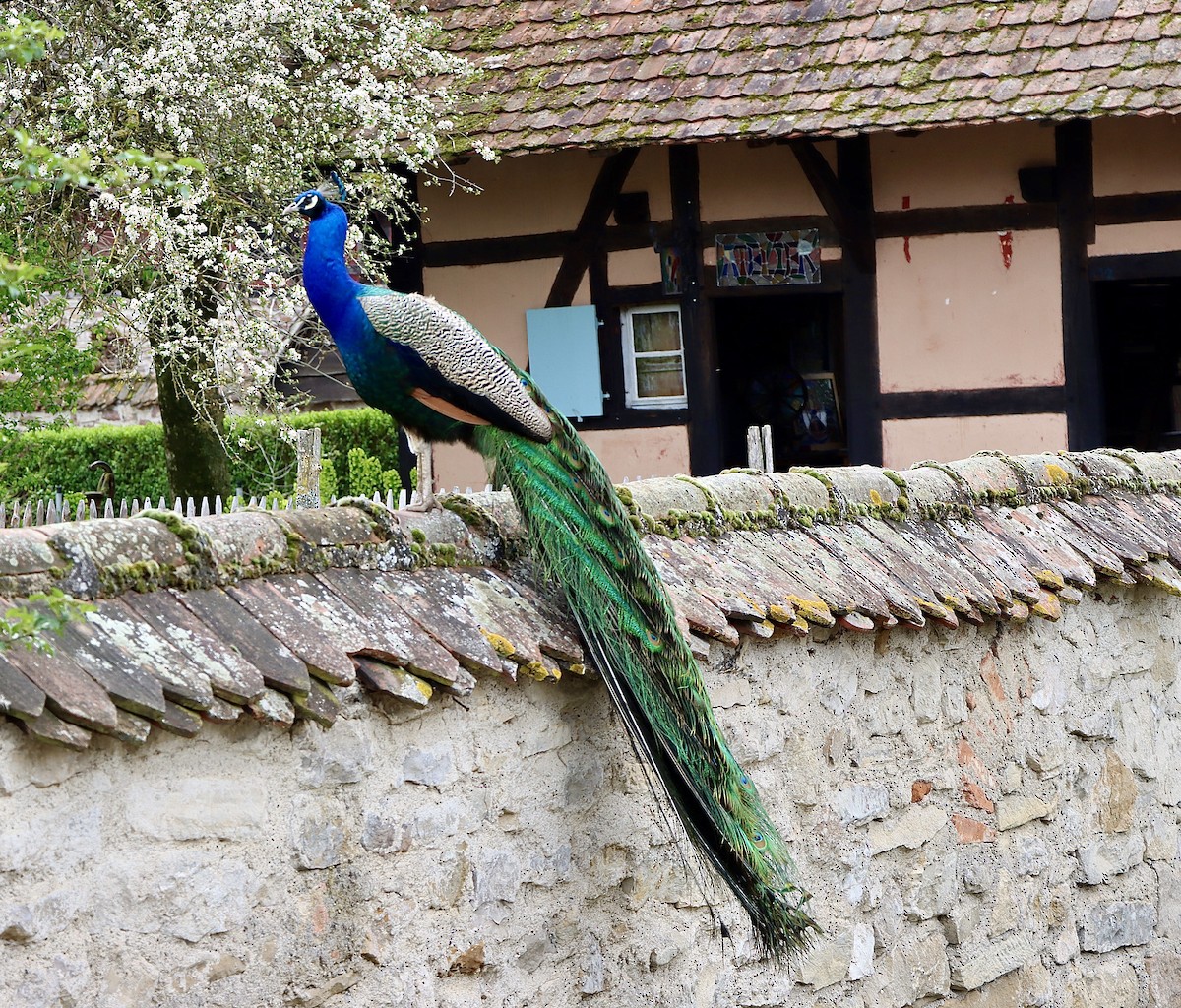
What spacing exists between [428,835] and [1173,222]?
7.95m

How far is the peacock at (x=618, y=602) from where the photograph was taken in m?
3.16

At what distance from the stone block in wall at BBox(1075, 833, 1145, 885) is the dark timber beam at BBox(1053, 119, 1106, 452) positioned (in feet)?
17.2

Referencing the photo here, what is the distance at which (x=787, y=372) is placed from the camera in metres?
13.0

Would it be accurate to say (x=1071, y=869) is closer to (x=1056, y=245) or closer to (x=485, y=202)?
(x=1056, y=245)

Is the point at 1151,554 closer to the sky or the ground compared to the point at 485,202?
closer to the ground

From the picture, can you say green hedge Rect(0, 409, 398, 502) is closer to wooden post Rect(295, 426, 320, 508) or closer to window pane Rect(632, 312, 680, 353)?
window pane Rect(632, 312, 680, 353)

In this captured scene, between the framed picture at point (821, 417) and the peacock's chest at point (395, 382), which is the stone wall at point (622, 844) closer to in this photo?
the peacock's chest at point (395, 382)

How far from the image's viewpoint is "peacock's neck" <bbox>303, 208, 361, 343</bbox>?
3.97 meters

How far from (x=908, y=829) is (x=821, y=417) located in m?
8.86

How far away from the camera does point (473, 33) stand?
1119 cm

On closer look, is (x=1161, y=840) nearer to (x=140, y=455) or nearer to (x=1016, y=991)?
(x=1016, y=991)

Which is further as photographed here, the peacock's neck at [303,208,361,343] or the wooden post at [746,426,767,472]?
the wooden post at [746,426,767,472]

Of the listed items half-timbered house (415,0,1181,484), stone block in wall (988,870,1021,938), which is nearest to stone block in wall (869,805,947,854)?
stone block in wall (988,870,1021,938)

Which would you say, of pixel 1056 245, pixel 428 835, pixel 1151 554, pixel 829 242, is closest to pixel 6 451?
pixel 829 242
